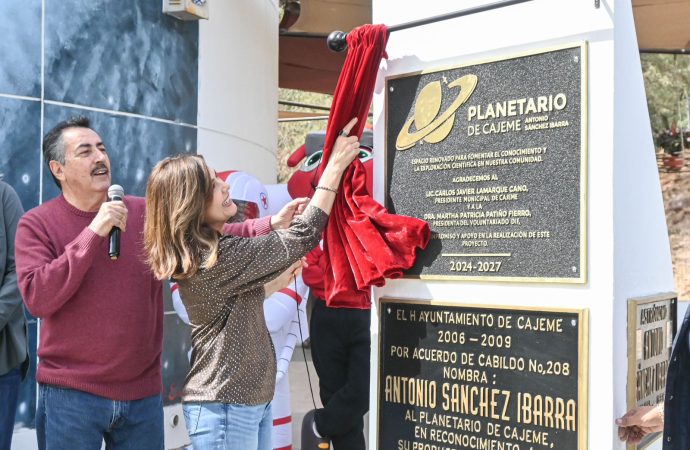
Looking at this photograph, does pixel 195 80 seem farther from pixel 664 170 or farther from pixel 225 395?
pixel 664 170

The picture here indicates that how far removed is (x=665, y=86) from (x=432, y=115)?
1869 centimetres

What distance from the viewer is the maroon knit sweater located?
9.63ft

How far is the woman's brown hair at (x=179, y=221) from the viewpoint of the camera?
8.76ft

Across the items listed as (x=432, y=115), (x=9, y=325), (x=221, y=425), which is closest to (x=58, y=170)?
(x=9, y=325)

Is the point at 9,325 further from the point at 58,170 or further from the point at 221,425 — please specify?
the point at 221,425

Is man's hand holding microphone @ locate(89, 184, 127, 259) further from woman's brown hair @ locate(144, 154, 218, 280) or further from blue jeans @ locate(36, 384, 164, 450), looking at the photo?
blue jeans @ locate(36, 384, 164, 450)

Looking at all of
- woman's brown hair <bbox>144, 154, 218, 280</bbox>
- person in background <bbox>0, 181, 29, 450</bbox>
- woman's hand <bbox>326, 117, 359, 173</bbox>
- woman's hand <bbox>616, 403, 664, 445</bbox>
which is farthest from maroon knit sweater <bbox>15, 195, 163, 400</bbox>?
woman's hand <bbox>616, 403, 664, 445</bbox>

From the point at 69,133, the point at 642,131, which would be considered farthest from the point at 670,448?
the point at 69,133

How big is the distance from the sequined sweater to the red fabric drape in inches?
6.1

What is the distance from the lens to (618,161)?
98.6 inches

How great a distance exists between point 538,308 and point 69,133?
207 cm

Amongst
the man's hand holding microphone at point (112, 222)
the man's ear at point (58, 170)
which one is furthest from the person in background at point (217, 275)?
the man's ear at point (58, 170)

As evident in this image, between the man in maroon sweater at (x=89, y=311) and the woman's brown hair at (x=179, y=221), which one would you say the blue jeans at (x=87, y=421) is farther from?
the woman's brown hair at (x=179, y=221)

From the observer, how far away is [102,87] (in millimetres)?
5477
